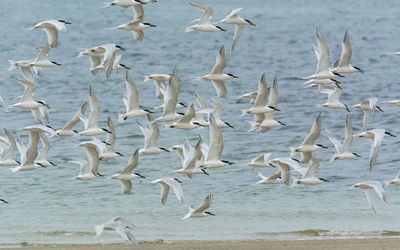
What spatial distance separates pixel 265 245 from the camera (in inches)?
573

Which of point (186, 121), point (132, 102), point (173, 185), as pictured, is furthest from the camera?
point (186, 121)

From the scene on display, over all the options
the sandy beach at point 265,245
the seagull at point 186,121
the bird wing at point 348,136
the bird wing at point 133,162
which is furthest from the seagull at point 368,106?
the bird wing at point 133,162

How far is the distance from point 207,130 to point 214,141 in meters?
10.4

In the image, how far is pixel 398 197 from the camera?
18.4 m

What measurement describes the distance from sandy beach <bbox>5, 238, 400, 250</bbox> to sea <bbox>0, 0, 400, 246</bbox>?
0.55 m

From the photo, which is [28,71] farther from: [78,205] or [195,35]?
[195,35]

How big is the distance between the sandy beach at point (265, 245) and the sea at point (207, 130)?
21.6 inches

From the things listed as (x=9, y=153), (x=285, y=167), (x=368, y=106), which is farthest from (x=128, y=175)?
(x=368, y=106)

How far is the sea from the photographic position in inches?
665

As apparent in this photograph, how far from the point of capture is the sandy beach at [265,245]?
14180 mm

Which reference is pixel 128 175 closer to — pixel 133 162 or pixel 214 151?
pixel 133 162

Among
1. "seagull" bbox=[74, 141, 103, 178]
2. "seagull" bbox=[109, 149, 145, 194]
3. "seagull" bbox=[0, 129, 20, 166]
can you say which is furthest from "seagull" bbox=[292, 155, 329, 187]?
"seagull" bbox=[0, 129, 20, 166]

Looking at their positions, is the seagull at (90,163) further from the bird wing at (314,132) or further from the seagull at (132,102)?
the bird wing at (314,132)

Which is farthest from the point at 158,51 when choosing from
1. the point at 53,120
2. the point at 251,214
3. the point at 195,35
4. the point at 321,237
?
the point at 321,237
